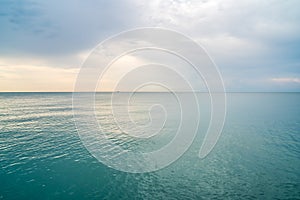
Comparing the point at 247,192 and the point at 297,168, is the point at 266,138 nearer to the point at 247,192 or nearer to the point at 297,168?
the point at 297,168

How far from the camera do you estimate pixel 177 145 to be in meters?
40.7

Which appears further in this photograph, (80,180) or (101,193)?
(80,180)

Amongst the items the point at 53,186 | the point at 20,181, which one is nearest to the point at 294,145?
the point at 53,186

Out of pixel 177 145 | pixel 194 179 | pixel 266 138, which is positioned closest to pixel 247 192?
pixel 194 179

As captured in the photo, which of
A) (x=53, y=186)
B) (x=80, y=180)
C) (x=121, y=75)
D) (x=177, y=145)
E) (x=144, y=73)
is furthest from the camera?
(x=177, y=145)

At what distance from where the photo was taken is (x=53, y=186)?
2331 centimetres

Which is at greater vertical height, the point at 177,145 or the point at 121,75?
the point at 121,75

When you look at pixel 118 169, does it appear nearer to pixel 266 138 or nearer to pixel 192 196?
pixel 192 196

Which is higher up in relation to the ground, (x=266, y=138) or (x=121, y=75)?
(x=121, y=75)

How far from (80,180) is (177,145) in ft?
70.0

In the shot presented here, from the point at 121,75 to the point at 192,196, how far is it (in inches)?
592

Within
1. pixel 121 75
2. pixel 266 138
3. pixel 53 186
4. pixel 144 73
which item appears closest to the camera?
pixel 121 75

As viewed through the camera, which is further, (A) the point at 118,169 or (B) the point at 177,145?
(B) the point at 177,145

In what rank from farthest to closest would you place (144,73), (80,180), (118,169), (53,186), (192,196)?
1. (118,169)
2. (80,180)
3. (53,186)
4. (192,196)
5. (144,73)
